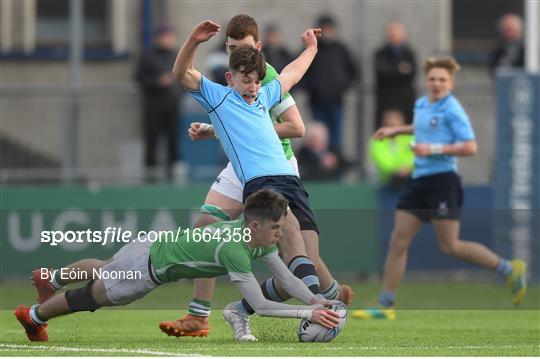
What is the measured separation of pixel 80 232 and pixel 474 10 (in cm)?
1209

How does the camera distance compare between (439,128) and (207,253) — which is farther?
(439,128)

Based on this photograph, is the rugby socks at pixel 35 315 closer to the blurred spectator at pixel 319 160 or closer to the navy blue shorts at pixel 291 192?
the navy blue shorts at pixel 291 192

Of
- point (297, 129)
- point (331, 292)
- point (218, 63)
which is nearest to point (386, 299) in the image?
point (331, 292)

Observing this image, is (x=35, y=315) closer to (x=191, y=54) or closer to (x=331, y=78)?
(x=191, y=54)

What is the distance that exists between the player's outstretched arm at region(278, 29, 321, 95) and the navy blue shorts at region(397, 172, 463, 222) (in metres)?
3.10

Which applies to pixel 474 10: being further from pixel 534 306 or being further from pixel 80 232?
pixel 80 232

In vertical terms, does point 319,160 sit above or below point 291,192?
below

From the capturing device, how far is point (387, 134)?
14492 millimetres

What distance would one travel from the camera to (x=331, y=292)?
39.3ft

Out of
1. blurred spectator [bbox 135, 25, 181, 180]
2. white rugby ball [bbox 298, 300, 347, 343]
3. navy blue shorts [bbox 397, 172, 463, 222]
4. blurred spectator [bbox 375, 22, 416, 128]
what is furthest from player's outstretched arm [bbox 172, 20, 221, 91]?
blurred spectator [bbox 375, 22, 416, 128]

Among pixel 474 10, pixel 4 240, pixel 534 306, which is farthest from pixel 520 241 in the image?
pixel 4 240

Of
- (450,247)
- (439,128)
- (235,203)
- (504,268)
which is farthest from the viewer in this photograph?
(504,268)

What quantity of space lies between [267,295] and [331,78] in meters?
9.34

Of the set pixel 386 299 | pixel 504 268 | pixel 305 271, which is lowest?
pixel 386 299
